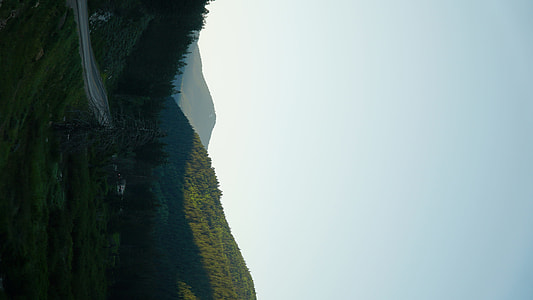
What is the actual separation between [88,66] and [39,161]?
13269 mm

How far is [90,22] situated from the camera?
36938 millimetres

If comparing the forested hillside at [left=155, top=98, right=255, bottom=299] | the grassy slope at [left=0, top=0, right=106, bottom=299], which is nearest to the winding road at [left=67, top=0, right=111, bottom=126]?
the grassy slope at [left=0, top=0, right=106, bottom=299]

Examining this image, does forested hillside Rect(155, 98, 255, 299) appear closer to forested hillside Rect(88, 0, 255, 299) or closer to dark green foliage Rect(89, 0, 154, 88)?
forested hillside Rect(88, 0, 255, 299)

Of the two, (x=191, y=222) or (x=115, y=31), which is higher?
(x=115, y=31)

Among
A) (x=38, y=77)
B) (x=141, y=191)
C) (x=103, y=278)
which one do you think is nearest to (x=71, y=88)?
(x=38, y=77)

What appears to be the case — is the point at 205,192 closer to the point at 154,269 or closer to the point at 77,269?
the point at 154,269

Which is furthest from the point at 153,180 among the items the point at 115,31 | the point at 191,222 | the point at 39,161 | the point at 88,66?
the point at 39,161

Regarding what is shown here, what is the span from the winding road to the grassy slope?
179cm

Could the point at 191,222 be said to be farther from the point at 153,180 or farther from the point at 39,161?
the point at 39,161

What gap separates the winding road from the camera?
32156 mm

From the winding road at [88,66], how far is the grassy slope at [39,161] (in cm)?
179

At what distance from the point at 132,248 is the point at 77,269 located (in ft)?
97.7

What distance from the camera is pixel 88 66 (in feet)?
119

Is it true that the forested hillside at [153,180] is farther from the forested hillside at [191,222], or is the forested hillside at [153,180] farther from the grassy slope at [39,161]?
the grassy slope at [39,161]
